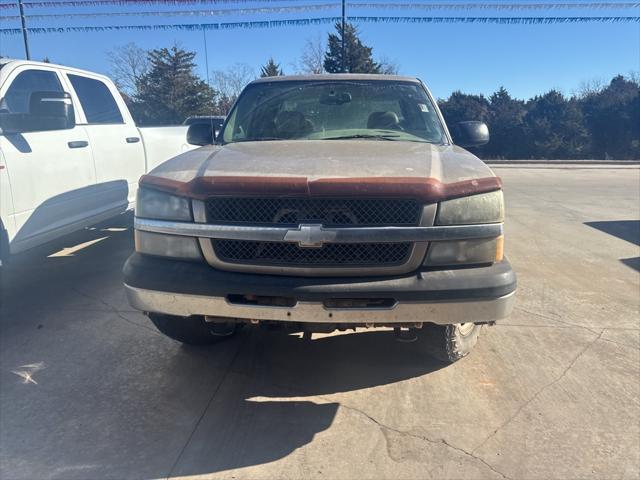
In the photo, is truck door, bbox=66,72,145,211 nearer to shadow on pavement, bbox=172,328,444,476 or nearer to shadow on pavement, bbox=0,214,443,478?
shadow on pavement, bbox=0,214,443,478

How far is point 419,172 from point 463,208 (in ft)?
0.94

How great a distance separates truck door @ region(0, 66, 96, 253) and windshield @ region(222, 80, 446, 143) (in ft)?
5.27

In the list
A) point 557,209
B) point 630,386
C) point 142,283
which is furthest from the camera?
point 557,209

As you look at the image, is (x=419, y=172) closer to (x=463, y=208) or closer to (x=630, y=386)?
(x=463, y=208)

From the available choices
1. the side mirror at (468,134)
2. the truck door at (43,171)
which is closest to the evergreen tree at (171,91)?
the truck door at (43,171)

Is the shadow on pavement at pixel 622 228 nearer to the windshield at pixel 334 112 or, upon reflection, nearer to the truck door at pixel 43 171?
the windshield at pixel 334 112

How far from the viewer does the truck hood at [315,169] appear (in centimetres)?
235

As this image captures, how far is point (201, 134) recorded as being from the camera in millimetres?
4184

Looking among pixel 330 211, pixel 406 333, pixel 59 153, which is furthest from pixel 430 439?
pixel 59 153

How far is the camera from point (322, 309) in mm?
2342

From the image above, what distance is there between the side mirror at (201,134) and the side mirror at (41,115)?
108 centimetres

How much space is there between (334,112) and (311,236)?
76.3 inches

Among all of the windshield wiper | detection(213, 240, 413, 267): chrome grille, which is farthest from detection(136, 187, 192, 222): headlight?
the windshield wiper

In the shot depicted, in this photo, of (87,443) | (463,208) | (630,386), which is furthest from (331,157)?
(630,386)
